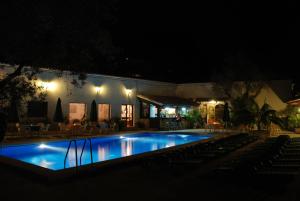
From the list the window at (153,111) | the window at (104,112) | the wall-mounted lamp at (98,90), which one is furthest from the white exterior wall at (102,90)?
the window at (153,111)

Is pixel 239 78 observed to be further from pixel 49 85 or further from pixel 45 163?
pixel 45 163

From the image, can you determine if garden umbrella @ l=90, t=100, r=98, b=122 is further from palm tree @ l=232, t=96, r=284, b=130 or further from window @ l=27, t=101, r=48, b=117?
palm tree @ l=232, t=96, r=284, b=130

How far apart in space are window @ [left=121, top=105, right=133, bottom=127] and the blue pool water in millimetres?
3814

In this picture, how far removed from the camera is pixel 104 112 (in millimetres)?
25266

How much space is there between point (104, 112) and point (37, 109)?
6362 mm

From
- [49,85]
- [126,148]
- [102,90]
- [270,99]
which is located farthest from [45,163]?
[270,99]

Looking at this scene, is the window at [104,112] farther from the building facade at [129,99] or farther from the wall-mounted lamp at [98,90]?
the wall-mounted lamp at [98,90]

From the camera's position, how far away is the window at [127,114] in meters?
25.9

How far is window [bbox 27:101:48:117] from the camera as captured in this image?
1955 centimetres

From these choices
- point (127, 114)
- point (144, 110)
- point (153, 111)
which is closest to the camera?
point (127, 114)

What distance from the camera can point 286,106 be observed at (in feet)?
80.4

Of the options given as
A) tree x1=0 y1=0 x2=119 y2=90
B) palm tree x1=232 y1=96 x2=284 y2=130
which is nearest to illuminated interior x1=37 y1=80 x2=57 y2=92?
tree x1=0 y1=0 x2=119 y2=90

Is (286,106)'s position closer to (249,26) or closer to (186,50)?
(249,26)

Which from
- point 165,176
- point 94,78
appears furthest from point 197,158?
point 94,78
